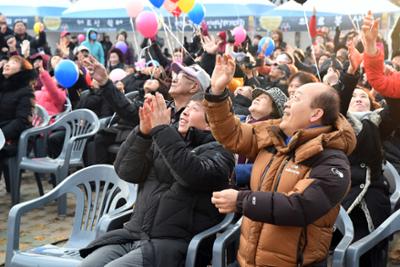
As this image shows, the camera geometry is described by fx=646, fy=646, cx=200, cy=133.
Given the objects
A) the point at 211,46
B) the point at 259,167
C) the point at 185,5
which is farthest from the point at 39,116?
the point at 259,167

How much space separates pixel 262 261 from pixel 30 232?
3607 mm

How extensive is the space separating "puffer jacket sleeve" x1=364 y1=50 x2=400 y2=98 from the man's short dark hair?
986 mm

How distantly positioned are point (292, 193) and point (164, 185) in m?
0.92

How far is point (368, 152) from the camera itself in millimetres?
3902

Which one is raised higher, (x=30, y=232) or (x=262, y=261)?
(x=262, y=261)

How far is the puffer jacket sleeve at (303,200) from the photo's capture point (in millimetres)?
2770

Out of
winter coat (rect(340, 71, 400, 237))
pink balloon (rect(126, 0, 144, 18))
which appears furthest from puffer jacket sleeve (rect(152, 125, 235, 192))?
pink balloon (rect(126, 0, 144, 18))

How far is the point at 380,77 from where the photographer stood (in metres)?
3.92

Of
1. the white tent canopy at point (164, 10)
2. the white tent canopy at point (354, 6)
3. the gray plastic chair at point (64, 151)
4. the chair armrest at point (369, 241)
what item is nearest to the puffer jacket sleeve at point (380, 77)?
the chair armrest at point (369, 241)

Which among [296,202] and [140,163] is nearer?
[296,202]

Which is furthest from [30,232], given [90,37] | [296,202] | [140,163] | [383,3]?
[383,3]

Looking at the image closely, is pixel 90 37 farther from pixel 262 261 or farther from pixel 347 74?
pixel 262 261

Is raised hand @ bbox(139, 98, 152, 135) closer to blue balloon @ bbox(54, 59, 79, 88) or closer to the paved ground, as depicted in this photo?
the paved ground

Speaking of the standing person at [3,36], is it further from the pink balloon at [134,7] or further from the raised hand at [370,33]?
the raised hand at [370,33]
